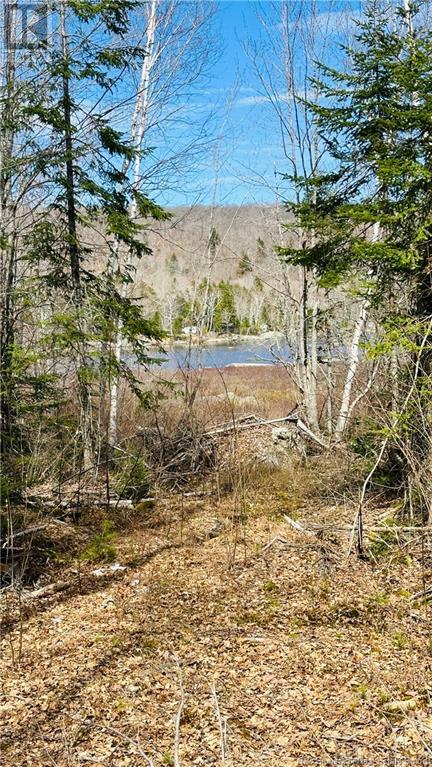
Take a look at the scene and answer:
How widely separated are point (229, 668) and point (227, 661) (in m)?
0.11

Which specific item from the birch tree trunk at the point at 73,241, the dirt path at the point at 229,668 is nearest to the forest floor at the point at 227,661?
the dirt path at the point at 229,668

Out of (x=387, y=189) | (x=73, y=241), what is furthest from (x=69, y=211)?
(x=387, y=189)

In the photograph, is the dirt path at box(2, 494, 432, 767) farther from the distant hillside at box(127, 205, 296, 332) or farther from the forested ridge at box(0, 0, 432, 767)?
the distant hillside at box(127, 205, 296, 332)

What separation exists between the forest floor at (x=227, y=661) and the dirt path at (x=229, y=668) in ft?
0.04

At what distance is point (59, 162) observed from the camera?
7.57 metres

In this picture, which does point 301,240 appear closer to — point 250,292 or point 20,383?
point 20,383

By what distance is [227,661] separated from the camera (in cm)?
441

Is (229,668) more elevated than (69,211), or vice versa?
(69,211)

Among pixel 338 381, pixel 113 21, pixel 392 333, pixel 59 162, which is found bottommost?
pixel 338 381

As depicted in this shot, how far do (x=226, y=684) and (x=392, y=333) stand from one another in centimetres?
331

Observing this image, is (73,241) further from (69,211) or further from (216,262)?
(216,262)

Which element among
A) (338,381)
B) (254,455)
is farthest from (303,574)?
(338,381)

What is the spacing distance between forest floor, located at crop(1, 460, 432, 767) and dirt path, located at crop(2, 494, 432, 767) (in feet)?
0.04

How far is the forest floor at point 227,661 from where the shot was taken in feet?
11.4
